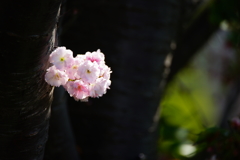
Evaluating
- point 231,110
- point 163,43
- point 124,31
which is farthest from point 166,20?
point 231,110

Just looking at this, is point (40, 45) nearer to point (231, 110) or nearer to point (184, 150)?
point (184, 150)

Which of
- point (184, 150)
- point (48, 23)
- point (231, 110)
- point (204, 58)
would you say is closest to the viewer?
point (48, 23)

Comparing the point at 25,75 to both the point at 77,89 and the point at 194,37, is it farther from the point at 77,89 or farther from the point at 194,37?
the point at 194,37

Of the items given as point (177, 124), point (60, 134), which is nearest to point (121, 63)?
point (60, 134)

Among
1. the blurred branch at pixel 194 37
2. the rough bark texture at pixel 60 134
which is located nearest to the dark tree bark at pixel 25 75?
the rough bark texture at pixel 60 134

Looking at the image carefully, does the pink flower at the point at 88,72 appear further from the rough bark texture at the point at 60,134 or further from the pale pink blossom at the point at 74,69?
the rough bark texture at the point at 60,134

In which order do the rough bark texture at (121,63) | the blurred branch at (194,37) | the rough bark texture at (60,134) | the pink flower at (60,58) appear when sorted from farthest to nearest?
the blurred branch at (194,37)
the rough bark texture at (121,63)
the rough bark texture at (60,134)
the pink flower at (60,58)
